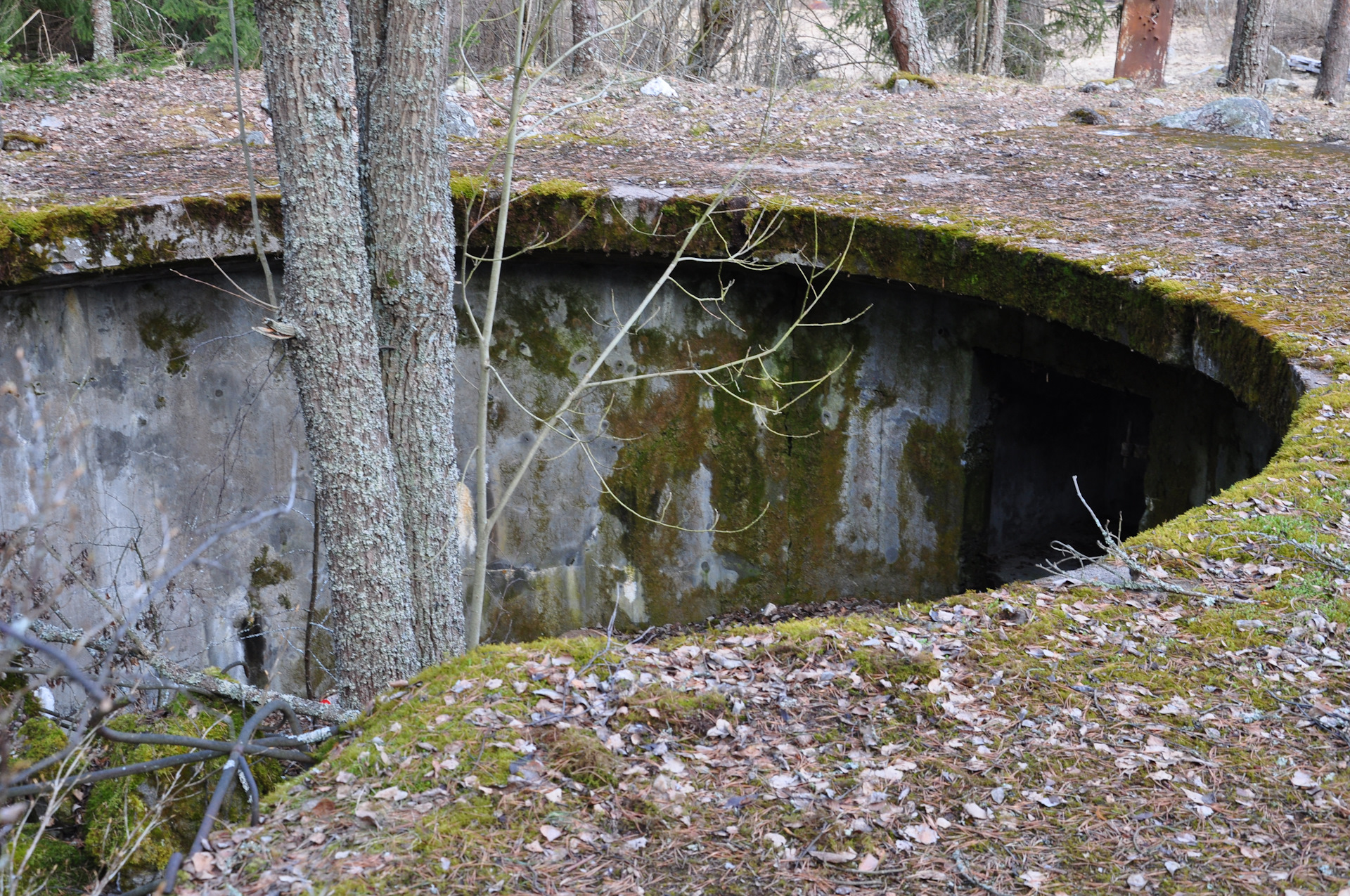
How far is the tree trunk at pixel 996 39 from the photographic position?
43.8 ft

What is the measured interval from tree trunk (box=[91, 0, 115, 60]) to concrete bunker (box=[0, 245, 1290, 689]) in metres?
5.63

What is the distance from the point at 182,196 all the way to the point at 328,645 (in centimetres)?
300

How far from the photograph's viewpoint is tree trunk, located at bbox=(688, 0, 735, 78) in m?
12.3

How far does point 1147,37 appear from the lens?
40.9 feet

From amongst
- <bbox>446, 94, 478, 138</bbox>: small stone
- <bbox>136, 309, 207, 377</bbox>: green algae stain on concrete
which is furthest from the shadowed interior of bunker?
<bbox>446, 94, 478, 138</bbox>: small stone

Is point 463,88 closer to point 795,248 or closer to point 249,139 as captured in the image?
point 249,139

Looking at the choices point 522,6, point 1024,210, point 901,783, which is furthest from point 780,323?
point 901,783

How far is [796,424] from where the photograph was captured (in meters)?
7.07

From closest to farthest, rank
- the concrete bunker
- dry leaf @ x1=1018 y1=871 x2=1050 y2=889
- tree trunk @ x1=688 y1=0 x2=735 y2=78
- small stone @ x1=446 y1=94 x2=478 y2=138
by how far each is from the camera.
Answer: dry leaf @ x1=1018 y1=871 x2=1050 y2=889 → the concrete bunker → small stone @ x1=446 y1=94 x2=478 y2=138 → tree trunk @ x1=688 y1=0 x2=735 y2=78

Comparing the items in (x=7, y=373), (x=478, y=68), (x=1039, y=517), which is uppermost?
(x=478, y=68)

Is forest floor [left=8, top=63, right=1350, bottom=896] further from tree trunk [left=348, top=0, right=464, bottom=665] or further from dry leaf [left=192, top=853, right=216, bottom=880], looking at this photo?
tree trunk [left=348, top=0, right=464, bottom=665]

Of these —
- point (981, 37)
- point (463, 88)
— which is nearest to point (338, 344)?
point (463, 88)

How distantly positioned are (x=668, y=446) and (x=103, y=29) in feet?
24.6

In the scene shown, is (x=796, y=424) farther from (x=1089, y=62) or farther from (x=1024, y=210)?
(x=1089, y=62)
